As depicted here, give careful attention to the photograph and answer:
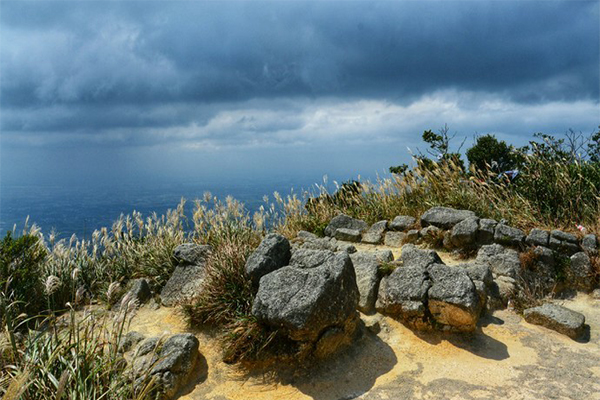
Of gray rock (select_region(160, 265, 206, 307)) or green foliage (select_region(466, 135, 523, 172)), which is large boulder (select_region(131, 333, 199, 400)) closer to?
gray rock (select_region(160, 265, 206, 307))

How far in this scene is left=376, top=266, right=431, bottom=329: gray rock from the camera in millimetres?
6766

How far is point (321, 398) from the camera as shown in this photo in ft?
18.2

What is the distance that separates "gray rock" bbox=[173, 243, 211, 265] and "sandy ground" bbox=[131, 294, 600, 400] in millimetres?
1882

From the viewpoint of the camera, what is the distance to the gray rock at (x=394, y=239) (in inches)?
398

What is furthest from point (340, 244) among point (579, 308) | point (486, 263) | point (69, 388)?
point (69, 388)

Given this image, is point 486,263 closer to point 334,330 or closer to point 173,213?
point 334,330

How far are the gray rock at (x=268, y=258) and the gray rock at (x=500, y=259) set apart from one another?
4125mm

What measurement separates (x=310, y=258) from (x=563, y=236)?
18.1 ft

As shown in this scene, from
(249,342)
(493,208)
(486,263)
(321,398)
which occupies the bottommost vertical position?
(321,398)

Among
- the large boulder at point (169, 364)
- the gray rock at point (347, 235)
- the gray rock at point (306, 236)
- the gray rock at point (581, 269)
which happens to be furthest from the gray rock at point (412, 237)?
the large boulder at point (169, 364)

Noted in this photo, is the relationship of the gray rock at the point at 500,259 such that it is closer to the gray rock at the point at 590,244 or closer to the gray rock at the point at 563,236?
the gray rock at the point at 563,236

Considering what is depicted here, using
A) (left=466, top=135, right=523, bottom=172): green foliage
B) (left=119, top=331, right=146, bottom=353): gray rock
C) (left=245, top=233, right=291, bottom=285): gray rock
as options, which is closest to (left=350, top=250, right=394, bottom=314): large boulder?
(left=245, top=233, right=291, bottom=285): gray rock

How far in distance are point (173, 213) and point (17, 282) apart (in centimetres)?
361

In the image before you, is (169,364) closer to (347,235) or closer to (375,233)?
(347,235)
